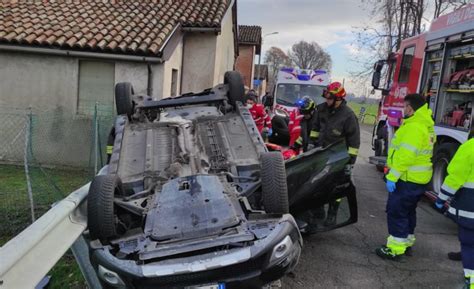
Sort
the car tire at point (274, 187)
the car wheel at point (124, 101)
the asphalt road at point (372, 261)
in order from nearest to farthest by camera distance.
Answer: the car tire at point (274, 187) → the asphalt road at point (372, 261) → the car wheel at point (124, 101)

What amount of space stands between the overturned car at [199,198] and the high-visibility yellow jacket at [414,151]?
1.96 feet

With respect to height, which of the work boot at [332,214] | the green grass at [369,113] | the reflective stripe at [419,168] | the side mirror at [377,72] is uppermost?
the side mirror at [377,72]

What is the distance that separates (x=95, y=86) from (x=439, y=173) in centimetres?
833

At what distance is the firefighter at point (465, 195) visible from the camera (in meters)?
4.05

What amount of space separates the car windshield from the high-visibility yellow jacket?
30.9 ft

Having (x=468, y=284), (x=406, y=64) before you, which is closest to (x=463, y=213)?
(x=468, y=284)

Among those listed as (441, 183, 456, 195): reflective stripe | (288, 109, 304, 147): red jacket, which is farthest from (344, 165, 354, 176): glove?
(288, 109, 304, 147): red jacket

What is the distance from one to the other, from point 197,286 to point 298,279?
175cm

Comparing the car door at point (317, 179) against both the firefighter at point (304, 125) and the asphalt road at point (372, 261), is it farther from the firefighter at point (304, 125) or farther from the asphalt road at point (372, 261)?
the firefighter at point (304, 125)

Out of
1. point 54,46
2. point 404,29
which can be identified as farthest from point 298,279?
point 404,29

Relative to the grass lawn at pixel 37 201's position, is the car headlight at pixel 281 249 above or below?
above

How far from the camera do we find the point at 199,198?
3646mm

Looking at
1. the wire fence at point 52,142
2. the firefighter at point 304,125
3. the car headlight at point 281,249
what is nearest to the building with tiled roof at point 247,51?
the wire fence at point 52,142

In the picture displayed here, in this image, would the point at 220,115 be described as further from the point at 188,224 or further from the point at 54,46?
the point at 54,46
